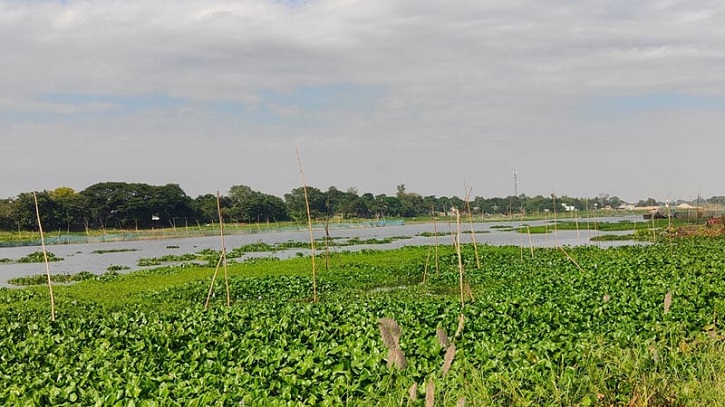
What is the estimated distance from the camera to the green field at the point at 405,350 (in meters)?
6.13

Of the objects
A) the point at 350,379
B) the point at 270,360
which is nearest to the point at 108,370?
the point at 270,360

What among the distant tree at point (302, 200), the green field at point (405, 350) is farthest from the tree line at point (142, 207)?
the green field at point (405, 350)

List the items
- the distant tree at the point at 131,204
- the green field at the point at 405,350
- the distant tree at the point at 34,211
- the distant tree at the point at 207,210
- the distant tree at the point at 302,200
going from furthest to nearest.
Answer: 1. the distant tree at the point at 302,200
2. the distant tree at the point at 207,210
3. the distant tree at the point at 131,204
4. the distant tree at the point at 34,211
5. the green field at the point at 405,350

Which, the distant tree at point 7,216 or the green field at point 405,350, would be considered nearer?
the green field at point 405,350

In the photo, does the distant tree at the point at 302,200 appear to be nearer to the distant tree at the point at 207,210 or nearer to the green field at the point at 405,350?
the distant tree at the point at 207,210

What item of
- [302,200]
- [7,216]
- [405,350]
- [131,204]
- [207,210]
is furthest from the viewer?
[302,200]

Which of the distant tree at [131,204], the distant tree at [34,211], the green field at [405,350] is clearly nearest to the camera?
the green field at [405,350]

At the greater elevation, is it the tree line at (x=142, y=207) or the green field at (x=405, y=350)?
the tree line at (x=142, y=207)

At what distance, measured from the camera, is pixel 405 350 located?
8023mm

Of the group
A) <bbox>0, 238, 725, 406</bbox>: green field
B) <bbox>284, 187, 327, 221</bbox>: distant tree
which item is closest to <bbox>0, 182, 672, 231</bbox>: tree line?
<bbox>284, 187, 327, 221</bbox>: distant tree

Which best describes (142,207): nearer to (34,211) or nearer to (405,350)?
(34,211)

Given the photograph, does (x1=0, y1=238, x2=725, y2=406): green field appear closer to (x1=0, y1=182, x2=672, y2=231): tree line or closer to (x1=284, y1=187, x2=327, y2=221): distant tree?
(x1=0, y1=182, x2=672, y2=231): tree line

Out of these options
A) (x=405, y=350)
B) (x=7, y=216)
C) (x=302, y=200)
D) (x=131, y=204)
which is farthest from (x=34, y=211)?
(x=405, y=350)

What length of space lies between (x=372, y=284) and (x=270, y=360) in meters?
12.0
